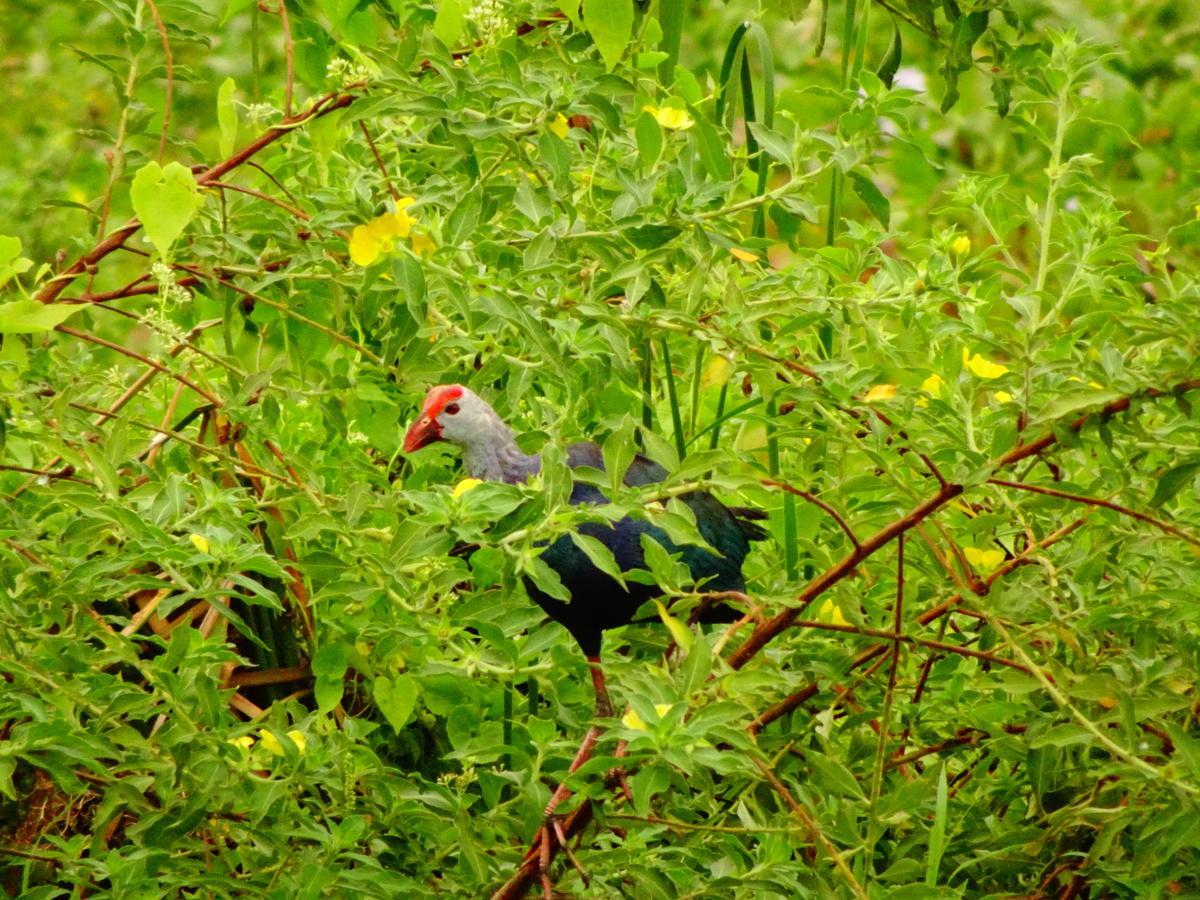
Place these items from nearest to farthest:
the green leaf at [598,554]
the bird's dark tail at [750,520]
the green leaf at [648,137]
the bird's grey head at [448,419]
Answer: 1. the green leaf at [598,554]
2. the green leaf at [648,137]
3. the bird's grey head at [448,419]
4. the bird's dark tail at [750,520]

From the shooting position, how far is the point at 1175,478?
158 cm

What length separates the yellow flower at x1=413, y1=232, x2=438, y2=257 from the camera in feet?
5.90

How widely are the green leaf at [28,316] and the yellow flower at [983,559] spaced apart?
1.06 meters

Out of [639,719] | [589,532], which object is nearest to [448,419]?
[589,532]

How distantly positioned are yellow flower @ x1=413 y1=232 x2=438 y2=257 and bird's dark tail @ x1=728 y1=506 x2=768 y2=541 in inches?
31.1

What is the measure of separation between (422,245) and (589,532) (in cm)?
54

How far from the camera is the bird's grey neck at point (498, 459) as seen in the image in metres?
2.33

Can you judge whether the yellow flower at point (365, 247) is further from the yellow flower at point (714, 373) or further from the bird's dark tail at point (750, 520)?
the bird's dark tail at point (750, 520)

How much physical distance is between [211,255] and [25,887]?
81 centimetres

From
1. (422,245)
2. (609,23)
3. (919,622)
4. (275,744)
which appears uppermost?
(609,23)

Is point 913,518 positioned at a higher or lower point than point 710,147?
lower

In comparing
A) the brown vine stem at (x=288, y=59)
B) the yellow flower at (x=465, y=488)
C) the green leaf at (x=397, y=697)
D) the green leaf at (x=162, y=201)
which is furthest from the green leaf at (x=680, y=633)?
the brown vine stem at (x=288, y=59)

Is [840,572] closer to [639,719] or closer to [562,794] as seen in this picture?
[639,719]

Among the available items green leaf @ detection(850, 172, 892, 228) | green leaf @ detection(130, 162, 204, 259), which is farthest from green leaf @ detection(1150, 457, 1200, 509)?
green leaf @ detection(130, 162, 204, 259)
